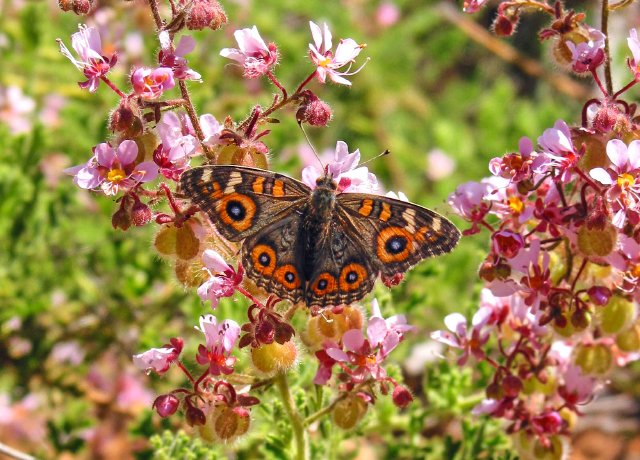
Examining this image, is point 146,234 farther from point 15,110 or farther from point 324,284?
point 324,284

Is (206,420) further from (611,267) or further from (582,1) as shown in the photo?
(582,1)

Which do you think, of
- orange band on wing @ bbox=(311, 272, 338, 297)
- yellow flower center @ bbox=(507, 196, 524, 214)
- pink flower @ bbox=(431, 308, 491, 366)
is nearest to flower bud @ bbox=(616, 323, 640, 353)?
pink flower @ bbox=(431, 308, 491, 366)

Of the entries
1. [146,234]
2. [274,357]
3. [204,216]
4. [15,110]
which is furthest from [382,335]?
[15,110]

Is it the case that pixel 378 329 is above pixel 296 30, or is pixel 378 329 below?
below

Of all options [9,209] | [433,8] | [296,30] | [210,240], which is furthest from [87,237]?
[433,8]

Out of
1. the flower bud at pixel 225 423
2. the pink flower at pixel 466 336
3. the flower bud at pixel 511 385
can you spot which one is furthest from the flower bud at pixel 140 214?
the flower bud at pixel 511 385
